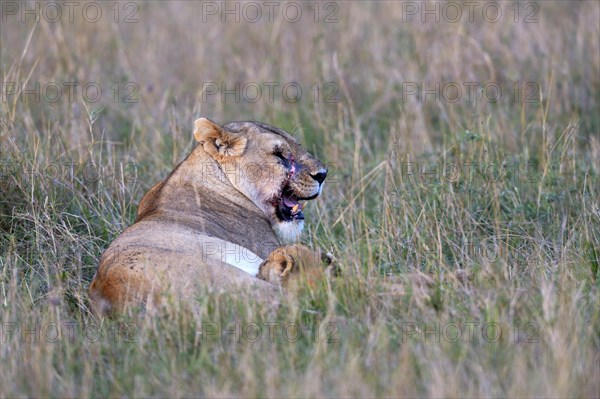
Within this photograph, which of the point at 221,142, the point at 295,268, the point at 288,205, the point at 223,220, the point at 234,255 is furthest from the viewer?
the point at 288,205

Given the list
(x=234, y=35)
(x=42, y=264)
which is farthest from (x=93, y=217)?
(x=234, y=35)

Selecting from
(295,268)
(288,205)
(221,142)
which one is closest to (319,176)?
(288,205)

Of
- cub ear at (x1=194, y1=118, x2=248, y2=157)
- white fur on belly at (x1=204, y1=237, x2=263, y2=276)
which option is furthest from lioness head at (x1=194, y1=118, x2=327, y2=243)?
white fur on belly at (x1=204, y1=237, x2=263, y2=276)

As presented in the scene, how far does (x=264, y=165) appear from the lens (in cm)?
630

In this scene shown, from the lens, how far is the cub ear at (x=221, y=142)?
20.3ft

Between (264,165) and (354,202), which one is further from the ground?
(264,165)

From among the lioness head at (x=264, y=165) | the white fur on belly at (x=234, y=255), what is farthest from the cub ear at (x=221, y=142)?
the white fur on belly at (x=234, y=255)

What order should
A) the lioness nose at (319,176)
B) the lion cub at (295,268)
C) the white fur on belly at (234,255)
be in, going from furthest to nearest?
the lioness nose at (319,176) < the white fur on belly at (234,255) < the lion cub at (295,268)

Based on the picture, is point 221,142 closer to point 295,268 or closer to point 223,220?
point 223,220

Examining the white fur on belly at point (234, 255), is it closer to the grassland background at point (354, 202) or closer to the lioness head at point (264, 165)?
the grassland background at point (354, 202)

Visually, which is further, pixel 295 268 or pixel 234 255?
pixel 234 255

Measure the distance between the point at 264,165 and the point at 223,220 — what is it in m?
0.46

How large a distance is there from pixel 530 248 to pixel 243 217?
1.81m

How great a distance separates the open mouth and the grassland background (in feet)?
1.03
